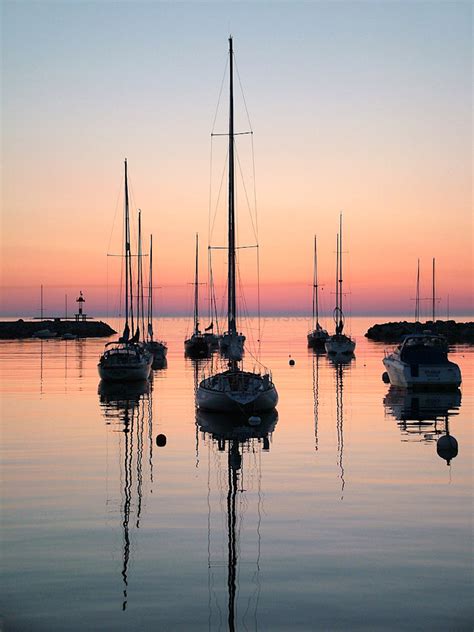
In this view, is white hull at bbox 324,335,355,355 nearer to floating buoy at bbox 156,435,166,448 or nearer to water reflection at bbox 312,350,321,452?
water reflection at bbox 312,350,321,452

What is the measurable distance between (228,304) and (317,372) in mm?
26569

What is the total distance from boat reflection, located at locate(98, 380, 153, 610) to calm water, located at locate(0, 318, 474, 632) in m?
0.08

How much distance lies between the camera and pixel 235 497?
18.7 m

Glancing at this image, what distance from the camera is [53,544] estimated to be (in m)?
14.8

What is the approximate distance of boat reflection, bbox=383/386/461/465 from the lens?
2369 cm

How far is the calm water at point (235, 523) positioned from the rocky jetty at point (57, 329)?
4958 inches

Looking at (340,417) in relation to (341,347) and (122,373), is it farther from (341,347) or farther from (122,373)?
(341,347)

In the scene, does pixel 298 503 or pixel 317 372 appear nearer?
pixel 298 503

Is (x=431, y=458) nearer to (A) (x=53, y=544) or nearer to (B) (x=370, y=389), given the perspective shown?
(A) (x=53, y=544)

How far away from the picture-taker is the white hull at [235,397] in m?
31.1

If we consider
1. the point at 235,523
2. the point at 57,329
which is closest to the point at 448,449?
the point at 235,523

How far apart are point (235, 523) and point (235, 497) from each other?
2297 mm

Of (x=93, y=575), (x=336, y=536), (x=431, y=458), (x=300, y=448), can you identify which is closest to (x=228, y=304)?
(x=300, y=448)

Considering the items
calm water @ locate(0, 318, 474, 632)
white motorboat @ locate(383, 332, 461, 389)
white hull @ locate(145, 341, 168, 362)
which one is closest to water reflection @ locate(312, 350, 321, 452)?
→ calm water @ locate(0, 318, 474, 632)
